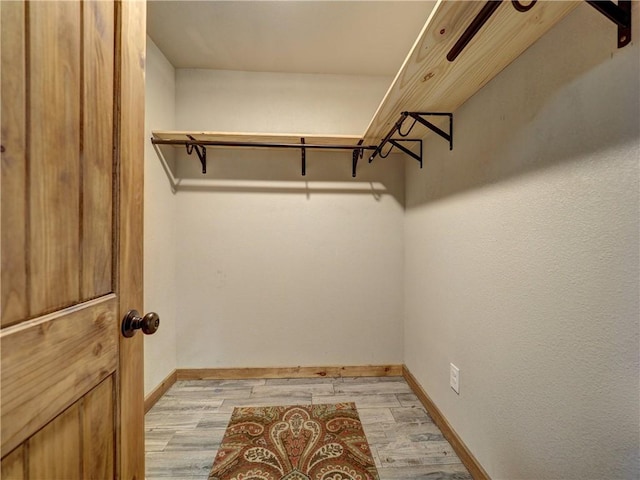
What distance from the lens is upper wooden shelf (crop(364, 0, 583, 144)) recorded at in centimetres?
77

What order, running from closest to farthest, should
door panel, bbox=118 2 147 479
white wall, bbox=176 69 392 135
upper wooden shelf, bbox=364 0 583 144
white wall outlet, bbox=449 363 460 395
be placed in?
door panel, bbox=118 2 147 479 → upper wooden shelf, bbox=364 0 583 144 → white wall outlet, bbox=449 363 460 395 → white wall, bbox=176 69 392 135

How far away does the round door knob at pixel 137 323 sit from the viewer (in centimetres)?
67

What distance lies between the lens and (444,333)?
1.51 m

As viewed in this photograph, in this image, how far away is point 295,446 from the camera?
1.39m

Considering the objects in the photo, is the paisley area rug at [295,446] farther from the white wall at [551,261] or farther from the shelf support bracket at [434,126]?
the shelf support bracket at [434,126]

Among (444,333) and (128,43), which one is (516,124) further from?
(128,43)

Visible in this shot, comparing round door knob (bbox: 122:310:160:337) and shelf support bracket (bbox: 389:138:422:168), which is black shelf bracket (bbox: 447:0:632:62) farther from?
round door knob (bbox: 122:310:160:337)

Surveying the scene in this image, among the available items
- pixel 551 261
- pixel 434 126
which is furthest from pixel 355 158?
pixel 551 261

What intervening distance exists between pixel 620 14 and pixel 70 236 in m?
1.30

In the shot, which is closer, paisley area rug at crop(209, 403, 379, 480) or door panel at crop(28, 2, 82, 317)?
door panel at crop(28, 2, 82, 317)

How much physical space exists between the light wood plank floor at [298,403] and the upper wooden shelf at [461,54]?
1.70m

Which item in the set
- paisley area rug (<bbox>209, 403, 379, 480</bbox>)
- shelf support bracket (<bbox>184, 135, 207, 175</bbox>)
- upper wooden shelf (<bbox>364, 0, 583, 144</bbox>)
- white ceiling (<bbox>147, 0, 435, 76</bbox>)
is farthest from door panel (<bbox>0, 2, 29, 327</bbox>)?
shelf support bracket (<bbox>184, 135, 207, 175</bbox>)

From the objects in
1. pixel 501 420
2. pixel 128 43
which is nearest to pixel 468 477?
pixel 501 420

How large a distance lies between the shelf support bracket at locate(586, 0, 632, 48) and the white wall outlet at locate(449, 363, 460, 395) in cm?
135
